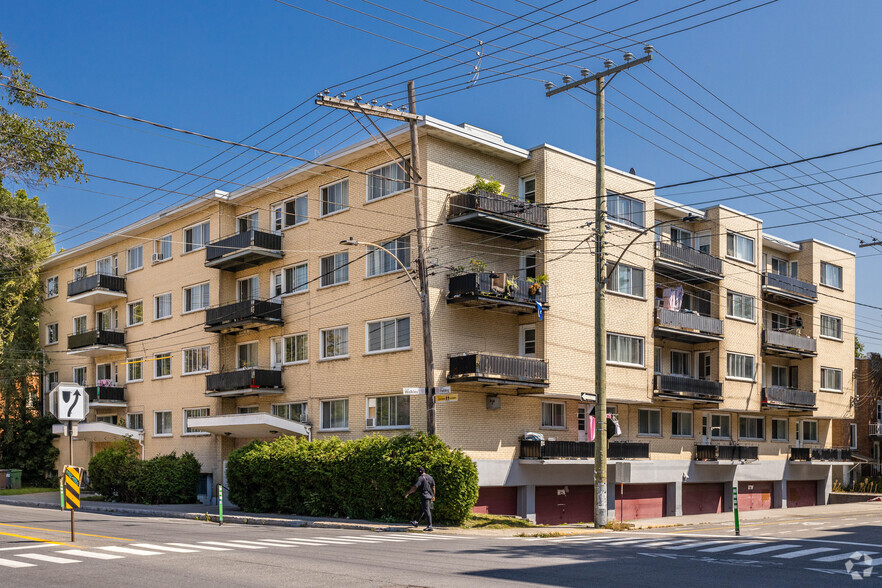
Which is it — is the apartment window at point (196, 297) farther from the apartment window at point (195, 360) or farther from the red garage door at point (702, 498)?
the red garage door at point (702, 498)

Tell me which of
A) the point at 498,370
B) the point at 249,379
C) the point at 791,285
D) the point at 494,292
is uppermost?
the point at 791,285

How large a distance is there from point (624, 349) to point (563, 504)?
264 inches

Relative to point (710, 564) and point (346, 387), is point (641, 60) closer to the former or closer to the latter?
point (710, 564)

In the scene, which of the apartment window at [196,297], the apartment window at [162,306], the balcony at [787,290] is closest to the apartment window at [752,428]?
the balcony at [787,290]

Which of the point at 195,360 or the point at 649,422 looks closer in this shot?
the point at 649,422

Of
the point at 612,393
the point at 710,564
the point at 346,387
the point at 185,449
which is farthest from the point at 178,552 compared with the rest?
the point at 185,449

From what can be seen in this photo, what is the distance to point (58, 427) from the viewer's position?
42.2m

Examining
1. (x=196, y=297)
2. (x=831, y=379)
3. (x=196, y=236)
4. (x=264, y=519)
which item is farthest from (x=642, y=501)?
(x=196, y=236)

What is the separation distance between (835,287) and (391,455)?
117 ft

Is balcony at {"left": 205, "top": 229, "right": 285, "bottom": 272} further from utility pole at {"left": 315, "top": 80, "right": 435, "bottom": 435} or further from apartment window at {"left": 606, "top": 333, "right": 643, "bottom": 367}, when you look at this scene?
apartment window at {"left": 606, "top": 333, "right": 643, "bottom": 367}

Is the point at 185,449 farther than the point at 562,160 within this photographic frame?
Yes

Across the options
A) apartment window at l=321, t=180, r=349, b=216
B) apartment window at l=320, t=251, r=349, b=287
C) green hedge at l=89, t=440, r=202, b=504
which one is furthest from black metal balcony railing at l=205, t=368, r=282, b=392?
apartment window at l=321, t=180, r=349, b=216

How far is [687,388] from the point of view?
38.1 meters

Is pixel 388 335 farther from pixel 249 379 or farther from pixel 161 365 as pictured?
pixel 161 365
